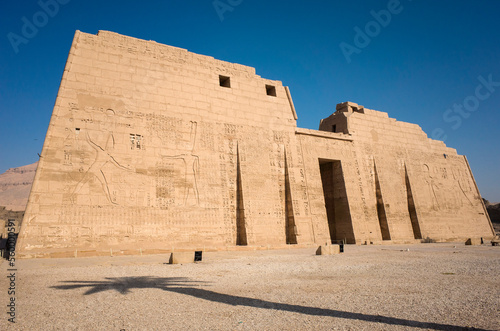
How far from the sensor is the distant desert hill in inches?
2125

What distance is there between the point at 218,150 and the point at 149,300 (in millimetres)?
8807

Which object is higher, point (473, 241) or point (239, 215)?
point (239, 215)

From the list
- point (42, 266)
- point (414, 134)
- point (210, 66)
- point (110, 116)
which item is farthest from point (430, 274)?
point (414, 134)

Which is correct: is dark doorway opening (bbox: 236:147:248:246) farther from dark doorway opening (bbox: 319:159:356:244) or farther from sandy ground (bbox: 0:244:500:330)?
sandy ground (bbox: 0:244:500:330)

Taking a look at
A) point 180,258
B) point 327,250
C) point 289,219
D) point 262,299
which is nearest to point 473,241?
point 289,219

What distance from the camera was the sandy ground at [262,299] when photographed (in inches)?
101

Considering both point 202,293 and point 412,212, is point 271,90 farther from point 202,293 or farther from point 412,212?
point 202,293

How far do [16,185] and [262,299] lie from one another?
7760 cm

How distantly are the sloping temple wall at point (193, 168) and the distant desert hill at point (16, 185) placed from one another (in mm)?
49518

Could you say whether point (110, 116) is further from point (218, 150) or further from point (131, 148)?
point (218, 150)

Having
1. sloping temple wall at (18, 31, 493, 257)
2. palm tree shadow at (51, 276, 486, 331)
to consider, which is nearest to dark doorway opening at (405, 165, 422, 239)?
sloping temple wall at (18, 31, 493, 257)

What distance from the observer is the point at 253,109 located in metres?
13.2

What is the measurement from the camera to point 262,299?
333cm

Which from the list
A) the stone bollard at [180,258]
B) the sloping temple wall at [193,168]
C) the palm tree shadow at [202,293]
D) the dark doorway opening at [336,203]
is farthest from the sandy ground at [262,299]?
the dark doorway opening at [336,203]
